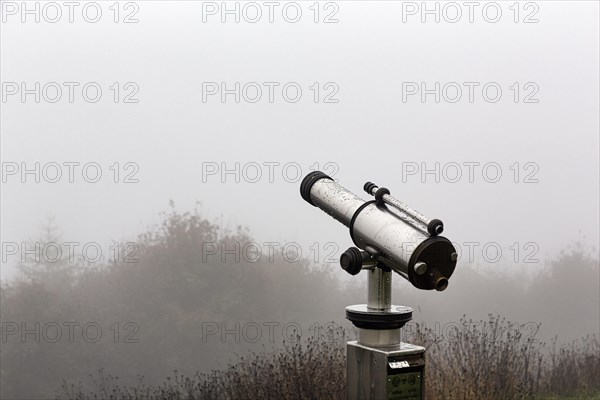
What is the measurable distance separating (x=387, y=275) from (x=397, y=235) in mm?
304

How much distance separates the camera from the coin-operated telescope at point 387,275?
421 cm

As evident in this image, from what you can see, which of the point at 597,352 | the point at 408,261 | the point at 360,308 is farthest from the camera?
the point at 597,352

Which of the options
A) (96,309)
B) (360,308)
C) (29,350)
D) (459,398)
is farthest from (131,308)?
(360,308)

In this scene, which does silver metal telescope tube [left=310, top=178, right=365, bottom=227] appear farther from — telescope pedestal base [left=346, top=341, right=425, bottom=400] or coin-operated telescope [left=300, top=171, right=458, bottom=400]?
telescope pedestal base [left=346, top=341, right=425, bottom=400]

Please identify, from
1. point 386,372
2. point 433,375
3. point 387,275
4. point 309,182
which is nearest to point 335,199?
point 309,182

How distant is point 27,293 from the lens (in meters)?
9.55

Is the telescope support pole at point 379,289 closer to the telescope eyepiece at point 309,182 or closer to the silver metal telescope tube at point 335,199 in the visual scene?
the silver metal telescope tube at point 335,199

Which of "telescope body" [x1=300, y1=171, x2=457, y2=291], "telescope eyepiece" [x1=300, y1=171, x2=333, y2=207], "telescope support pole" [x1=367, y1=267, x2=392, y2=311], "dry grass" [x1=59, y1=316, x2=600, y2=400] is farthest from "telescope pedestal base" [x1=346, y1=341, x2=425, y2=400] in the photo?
"dry grass" [x1=59, y1=316, x2=600, y2=400]

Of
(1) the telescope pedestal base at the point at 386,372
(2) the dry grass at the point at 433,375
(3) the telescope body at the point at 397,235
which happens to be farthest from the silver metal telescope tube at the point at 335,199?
(2) the dry grass at the point at 433,375

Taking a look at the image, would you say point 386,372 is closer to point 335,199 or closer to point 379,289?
point 379,289

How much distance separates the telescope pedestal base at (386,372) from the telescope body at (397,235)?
16.2 inches

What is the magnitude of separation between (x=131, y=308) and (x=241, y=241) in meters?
1.55

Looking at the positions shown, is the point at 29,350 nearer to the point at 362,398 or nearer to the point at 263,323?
the point at 263,323

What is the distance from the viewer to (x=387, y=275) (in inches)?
177
